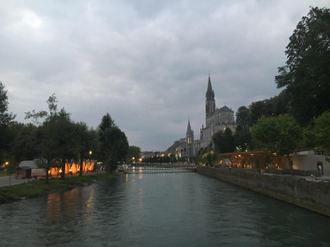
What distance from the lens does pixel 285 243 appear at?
15719mm

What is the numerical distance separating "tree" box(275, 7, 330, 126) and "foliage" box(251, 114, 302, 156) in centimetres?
221

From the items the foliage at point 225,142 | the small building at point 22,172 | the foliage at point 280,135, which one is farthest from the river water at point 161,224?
the foliage at point 225,142

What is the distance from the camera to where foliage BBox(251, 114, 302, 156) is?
39.5m

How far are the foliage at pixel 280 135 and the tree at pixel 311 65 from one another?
2.21 m

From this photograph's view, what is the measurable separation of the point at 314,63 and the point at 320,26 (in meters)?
4.15

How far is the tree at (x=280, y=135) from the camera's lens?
39.5 m

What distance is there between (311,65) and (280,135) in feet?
39.6

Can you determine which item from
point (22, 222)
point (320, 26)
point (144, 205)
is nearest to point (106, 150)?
point (144, 205)

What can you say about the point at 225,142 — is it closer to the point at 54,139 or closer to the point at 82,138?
the point at 82,138

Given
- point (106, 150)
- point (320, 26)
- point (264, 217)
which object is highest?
point (320, 26)

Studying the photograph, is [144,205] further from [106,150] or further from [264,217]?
[106,150]

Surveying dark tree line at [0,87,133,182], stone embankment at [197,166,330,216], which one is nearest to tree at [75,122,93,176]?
dark tree line at [0,87,133,182]

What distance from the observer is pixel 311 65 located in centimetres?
3200

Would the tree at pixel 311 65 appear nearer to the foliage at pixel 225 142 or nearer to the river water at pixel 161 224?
the river water at pixel 161 224
